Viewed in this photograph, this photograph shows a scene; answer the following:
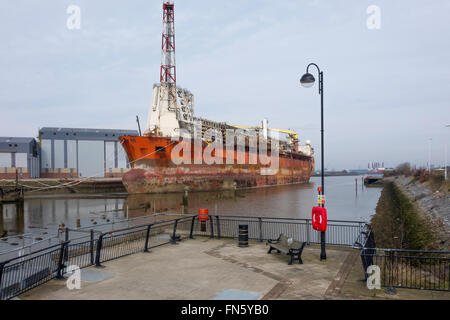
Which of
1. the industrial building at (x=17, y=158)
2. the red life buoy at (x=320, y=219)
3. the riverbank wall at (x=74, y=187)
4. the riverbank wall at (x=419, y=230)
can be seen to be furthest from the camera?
the industrial building at (x=17, y=158)

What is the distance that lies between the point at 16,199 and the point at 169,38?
121ft

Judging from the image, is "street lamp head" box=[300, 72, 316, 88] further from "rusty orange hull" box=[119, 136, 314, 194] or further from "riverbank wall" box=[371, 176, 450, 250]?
"rusty orange hull" box=[119, 136, 314, 194]

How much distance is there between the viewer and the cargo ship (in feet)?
150

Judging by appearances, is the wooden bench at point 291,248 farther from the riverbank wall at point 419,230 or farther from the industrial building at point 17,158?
the industrial building at point 17,158

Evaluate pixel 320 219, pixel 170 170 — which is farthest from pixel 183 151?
pixel 320 219

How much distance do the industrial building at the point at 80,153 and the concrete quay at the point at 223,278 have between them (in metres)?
78.0

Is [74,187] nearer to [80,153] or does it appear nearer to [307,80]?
[80,153]

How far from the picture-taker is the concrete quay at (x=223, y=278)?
285 inches

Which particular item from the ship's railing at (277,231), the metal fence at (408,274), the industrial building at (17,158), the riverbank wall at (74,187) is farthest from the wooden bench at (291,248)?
the industrial building at (17,158)

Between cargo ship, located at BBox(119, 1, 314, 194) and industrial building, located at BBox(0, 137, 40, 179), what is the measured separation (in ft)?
123

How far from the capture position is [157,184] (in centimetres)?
4634

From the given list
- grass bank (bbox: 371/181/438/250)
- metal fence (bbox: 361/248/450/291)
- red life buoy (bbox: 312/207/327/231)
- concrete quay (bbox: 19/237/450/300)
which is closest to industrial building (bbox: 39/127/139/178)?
grass bank (bbox: 371/181/438/250)
